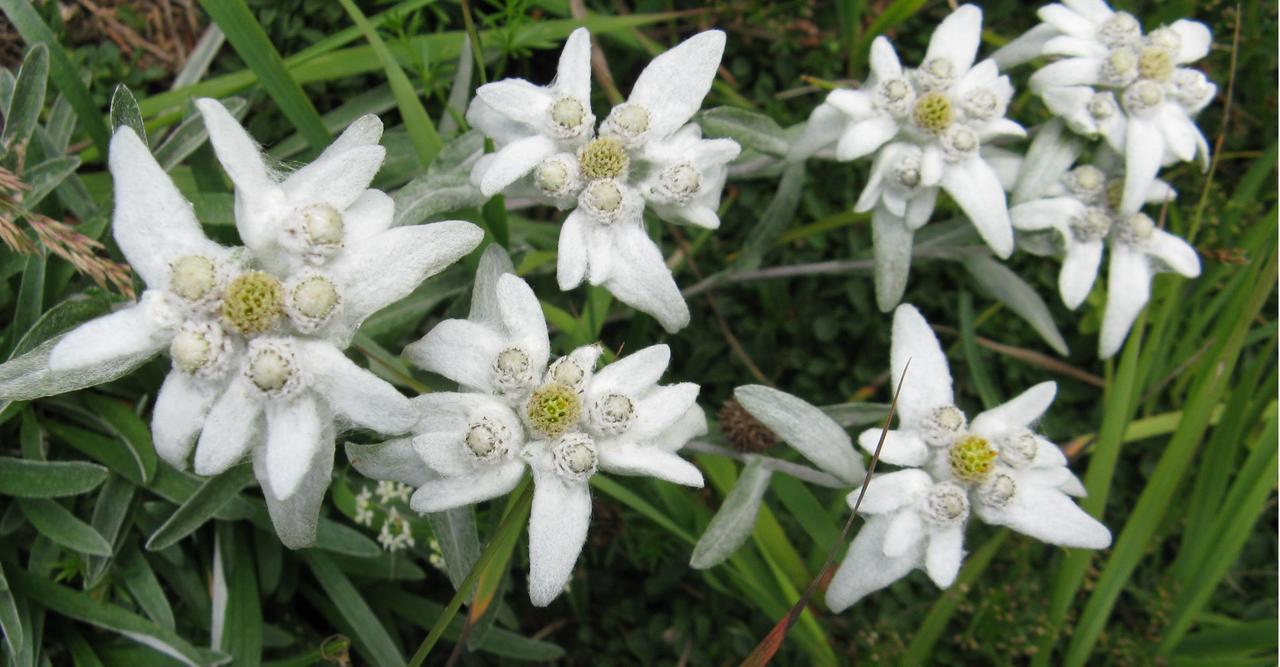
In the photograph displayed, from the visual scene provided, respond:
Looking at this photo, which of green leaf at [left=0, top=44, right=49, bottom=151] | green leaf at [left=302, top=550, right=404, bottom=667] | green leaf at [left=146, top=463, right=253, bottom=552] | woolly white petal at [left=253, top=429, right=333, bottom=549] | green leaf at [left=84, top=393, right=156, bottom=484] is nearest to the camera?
woolly white petal at [left=253, top=429, right=333, bottom=549]

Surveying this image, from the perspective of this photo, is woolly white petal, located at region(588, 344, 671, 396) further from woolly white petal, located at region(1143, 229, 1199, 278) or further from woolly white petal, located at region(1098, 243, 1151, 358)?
woolly white petal, located at region(1143, 229, 1199, 278)

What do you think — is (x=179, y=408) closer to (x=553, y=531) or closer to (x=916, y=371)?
(x=553, y=531)

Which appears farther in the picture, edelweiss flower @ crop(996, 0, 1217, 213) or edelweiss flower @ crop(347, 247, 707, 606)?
edelweiss flower @ crop(996, 0, 1217, 213)

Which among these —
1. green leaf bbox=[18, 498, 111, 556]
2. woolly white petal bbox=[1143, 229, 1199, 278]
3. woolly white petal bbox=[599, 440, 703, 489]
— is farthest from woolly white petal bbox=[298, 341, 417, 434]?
woolly white petal bbox=[1143, 229, 1199, 278]

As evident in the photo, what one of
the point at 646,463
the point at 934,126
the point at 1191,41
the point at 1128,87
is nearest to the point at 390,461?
the point at 646,463

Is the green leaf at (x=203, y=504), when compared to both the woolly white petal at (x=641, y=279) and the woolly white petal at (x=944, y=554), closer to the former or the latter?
the woolly white petal at (x=641, y=279)

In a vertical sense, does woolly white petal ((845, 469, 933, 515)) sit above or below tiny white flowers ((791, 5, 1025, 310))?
below

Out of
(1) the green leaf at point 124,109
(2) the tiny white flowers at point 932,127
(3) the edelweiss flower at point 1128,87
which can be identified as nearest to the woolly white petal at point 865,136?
(2) the tiny white flowers at point 932,127
